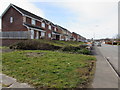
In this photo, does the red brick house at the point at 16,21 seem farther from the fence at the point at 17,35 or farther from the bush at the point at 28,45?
the bush at the point at 28,45

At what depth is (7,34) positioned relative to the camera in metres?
18.1

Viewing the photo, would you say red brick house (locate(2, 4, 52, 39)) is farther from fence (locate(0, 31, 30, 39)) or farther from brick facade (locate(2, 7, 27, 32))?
fence (locate(0, 31, 30, 39))

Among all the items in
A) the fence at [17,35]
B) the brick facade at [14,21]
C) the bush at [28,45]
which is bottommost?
the bush at [28,45]

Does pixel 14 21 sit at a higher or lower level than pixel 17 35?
higher

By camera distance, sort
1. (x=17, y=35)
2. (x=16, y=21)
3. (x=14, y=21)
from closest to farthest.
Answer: (x=17, y=35) → (x=16, y=21) → (x=14, y=21)

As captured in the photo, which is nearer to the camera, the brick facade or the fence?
the fence

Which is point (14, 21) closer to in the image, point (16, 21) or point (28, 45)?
point (16, 21)

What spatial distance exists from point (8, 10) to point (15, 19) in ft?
11.3

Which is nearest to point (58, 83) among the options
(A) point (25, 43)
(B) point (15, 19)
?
(A) point (25, 43)

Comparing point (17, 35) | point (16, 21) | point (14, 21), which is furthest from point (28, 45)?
point (14, 21)

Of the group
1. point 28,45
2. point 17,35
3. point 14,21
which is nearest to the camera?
point 28,45

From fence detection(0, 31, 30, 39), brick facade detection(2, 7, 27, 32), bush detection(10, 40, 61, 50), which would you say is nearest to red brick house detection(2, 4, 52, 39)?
brick facade detection(2, 7, 27, 32)

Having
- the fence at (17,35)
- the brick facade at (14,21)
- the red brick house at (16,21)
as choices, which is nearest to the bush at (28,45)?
the fence at (17,35)

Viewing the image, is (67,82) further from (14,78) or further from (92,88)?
(14,78)
